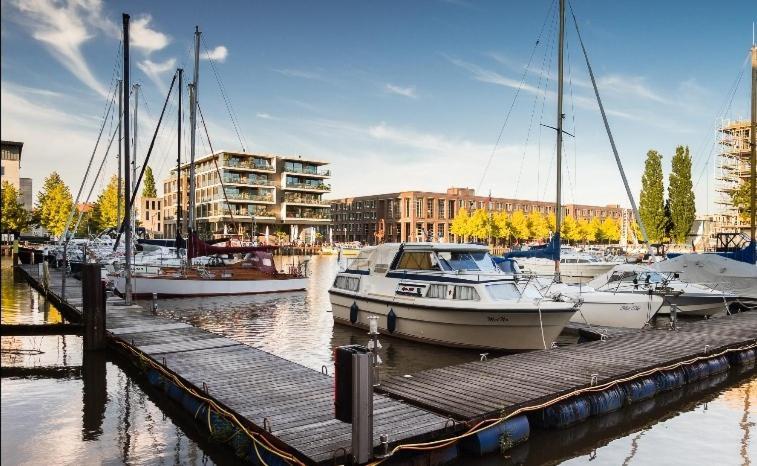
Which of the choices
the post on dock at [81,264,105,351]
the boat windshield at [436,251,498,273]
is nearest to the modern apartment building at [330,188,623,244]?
the boat windshield at [436,251,498,273]

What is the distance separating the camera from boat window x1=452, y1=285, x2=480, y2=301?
20125 mm

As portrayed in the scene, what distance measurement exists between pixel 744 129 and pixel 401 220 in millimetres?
76455

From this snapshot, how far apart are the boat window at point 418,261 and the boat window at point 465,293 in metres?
1.76

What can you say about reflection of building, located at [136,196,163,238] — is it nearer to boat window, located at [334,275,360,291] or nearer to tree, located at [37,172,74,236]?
tree, located at [37,172,74,236]

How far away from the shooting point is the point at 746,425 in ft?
45.3

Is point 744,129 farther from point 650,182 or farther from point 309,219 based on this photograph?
point 309,219

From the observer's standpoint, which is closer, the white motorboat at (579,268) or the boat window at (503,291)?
the boat window at (503,291)

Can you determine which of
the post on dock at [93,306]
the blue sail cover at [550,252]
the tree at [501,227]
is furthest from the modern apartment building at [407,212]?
the post on dock at [93,306]

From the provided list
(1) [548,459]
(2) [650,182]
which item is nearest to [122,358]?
(1) [548,459]

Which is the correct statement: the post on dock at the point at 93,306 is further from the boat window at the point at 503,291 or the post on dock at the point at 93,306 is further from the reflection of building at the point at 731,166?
the reflection of building at the point at 731,166

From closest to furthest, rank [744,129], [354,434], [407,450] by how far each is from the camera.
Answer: [354,434] < [407,450] < [744,129]

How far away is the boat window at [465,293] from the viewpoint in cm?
2012

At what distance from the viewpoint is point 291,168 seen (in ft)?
378

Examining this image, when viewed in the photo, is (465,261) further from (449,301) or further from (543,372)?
(543,372)
